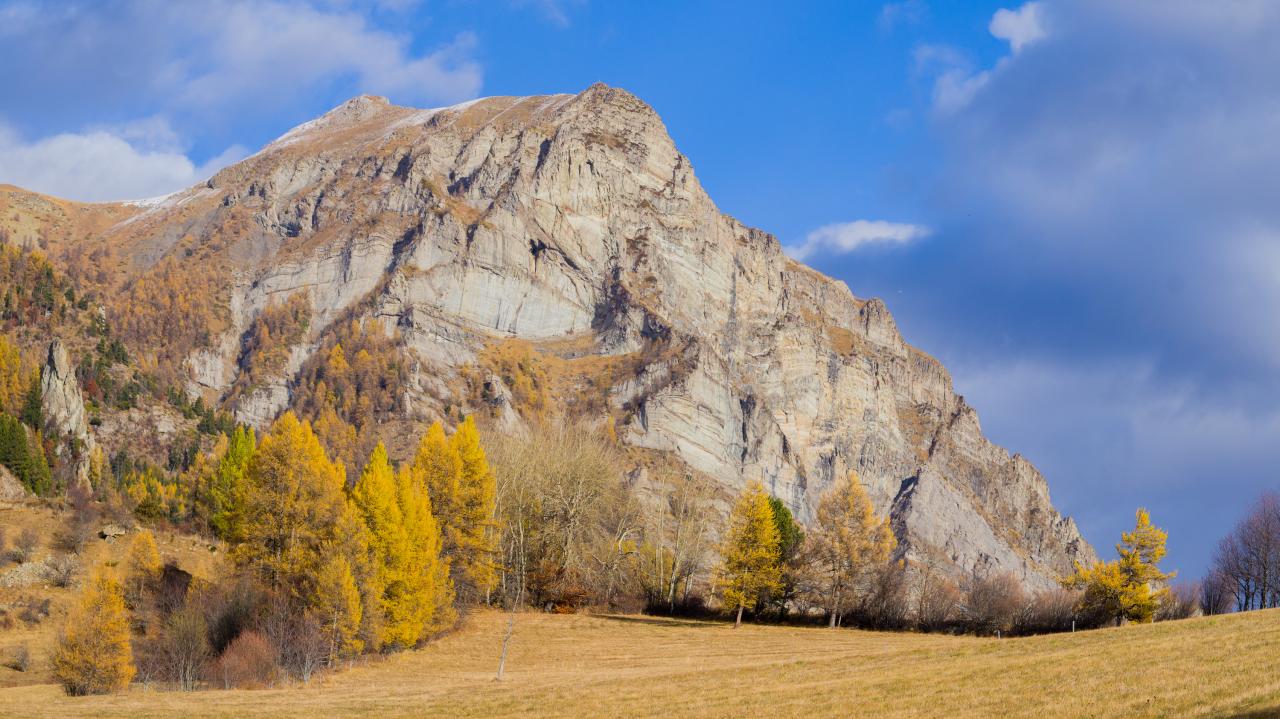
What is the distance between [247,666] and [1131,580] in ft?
152

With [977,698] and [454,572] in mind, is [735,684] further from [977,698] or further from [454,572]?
[454,572]

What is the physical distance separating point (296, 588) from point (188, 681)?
8.86 m

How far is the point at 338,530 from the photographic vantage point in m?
48.8

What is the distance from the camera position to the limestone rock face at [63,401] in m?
130

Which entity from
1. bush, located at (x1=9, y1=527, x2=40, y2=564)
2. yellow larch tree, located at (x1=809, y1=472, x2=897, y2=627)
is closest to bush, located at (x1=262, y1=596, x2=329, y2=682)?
bush, located at (x1=9, y1=527, x2=40, y2=564)

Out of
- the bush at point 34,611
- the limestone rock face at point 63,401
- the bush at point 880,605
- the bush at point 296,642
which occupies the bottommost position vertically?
the bush at point 34,611

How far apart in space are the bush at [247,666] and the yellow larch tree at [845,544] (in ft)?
108

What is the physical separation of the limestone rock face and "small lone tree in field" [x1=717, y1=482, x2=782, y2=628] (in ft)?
319

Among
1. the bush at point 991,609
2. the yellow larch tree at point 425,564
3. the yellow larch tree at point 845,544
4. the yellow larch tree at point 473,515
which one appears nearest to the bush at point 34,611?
the yellow larch tree at point 425,564

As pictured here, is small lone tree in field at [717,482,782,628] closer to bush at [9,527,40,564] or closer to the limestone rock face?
bush at [9,527,40,564]

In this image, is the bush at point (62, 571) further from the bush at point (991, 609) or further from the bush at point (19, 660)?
the bush at point (991, 609)

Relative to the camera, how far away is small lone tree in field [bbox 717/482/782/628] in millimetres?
60938

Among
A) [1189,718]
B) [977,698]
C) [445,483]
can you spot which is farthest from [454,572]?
[1189,718]

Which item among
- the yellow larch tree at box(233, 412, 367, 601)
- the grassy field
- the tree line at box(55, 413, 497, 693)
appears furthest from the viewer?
the yellow larch tree at box(233, 412, 367, 601)
